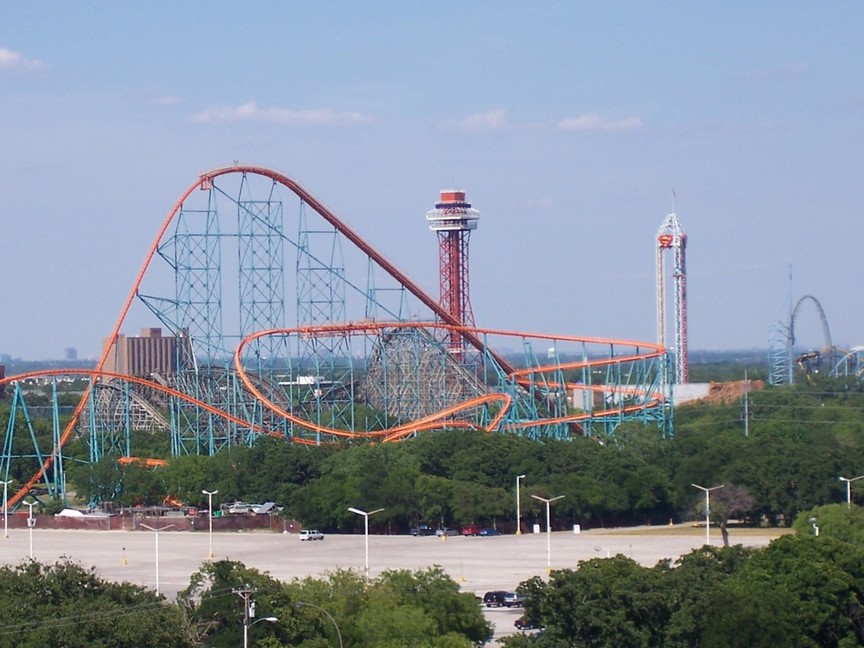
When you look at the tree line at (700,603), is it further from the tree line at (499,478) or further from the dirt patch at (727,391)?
the dirt patch at (727,391)

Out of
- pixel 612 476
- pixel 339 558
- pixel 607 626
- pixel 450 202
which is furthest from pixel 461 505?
pixel 450 202

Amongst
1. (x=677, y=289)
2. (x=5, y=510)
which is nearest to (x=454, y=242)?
(x=677, y=289)

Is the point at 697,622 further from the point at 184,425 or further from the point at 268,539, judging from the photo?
the point at 184,425

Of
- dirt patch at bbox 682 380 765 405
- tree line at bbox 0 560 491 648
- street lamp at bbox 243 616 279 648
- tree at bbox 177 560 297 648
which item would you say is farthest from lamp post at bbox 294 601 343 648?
dirt patch at bbox 682 380 765 405

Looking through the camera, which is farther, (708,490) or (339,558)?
(708,490)

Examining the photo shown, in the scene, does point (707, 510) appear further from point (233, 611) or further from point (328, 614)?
point (233, 611)

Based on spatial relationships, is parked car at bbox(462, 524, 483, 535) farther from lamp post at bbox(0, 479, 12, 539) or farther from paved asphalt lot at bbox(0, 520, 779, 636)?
lamp post at bbox(0, 479, 12, 539)
